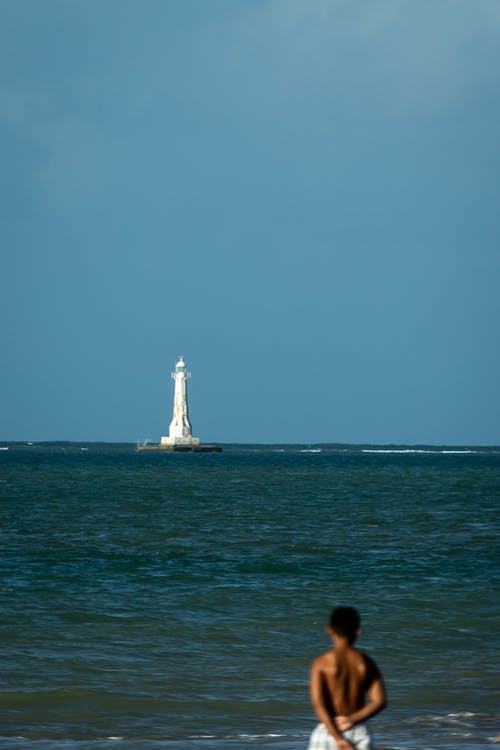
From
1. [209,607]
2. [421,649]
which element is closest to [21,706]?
[421,649]

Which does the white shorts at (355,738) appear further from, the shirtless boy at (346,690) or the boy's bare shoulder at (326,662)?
the boy's bare shoulder at (326,662)

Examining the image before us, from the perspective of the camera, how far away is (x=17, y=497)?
5872cm

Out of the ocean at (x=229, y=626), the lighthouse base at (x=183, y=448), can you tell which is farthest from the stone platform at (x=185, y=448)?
the ocean at (x=229, y=626)

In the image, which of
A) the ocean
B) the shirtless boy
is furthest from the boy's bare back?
the ocean

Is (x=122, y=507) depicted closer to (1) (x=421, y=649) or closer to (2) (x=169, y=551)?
(2) (x=169, y=551)

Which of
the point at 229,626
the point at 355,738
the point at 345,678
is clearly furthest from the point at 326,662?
the point at 229,626

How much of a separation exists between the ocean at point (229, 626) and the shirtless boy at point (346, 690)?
414cm

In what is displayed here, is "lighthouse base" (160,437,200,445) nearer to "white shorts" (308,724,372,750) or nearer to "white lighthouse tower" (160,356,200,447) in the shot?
"white lighthouse tower" (160,356,200,447)

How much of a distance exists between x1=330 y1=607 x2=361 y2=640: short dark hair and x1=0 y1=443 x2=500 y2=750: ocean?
4412mm

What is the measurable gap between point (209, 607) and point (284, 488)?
51.1 meters

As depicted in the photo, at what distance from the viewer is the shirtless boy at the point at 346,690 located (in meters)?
7.55

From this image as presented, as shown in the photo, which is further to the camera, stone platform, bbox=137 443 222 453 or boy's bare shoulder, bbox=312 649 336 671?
stone platform, bbox=137 443 222 453

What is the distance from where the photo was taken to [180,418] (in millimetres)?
137375

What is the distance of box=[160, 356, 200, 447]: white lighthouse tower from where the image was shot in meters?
130
